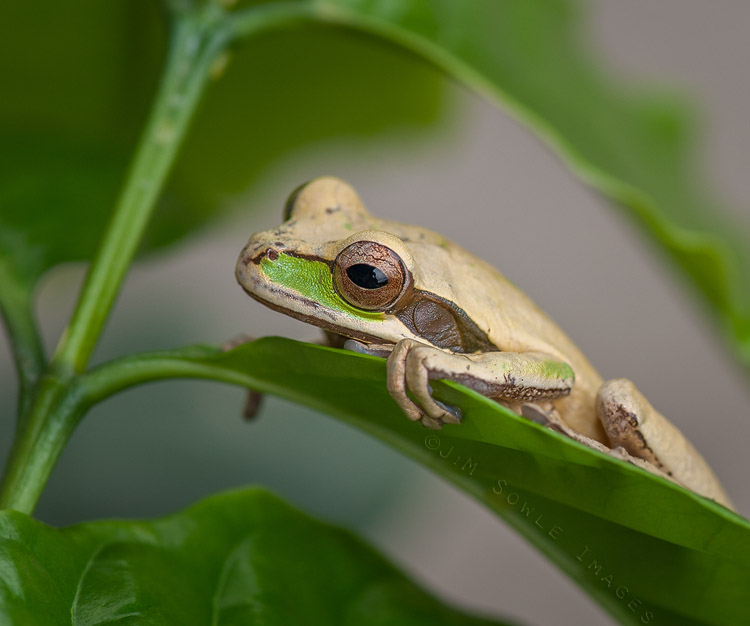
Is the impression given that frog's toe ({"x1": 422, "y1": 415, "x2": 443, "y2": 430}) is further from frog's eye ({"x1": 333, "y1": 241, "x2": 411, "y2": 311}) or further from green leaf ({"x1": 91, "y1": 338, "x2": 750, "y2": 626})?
frog's eye ({"x1": 333, "y1": 241, "x2": 411, "y2": 311})

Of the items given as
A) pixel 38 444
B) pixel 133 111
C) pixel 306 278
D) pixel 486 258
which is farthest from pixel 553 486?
pixel 486 258

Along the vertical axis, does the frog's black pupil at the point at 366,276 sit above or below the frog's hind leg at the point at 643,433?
above

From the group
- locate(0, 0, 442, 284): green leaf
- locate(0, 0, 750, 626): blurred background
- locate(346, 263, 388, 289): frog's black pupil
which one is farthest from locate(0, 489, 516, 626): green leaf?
locate(0, 0, 750, 626): blurred background

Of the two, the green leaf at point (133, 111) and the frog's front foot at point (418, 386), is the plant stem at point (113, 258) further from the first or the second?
the frog's front foot at point (418, 386)

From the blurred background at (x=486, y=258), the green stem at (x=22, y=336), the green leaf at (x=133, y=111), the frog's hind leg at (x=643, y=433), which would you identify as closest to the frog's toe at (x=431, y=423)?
the frog's hind leg at (x=643, y=433)

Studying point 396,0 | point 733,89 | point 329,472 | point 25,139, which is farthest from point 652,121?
point 733,89

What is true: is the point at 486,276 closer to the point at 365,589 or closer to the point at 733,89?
the point at 365,589

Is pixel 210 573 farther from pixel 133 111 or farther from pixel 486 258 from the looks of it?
pixel 486 258
